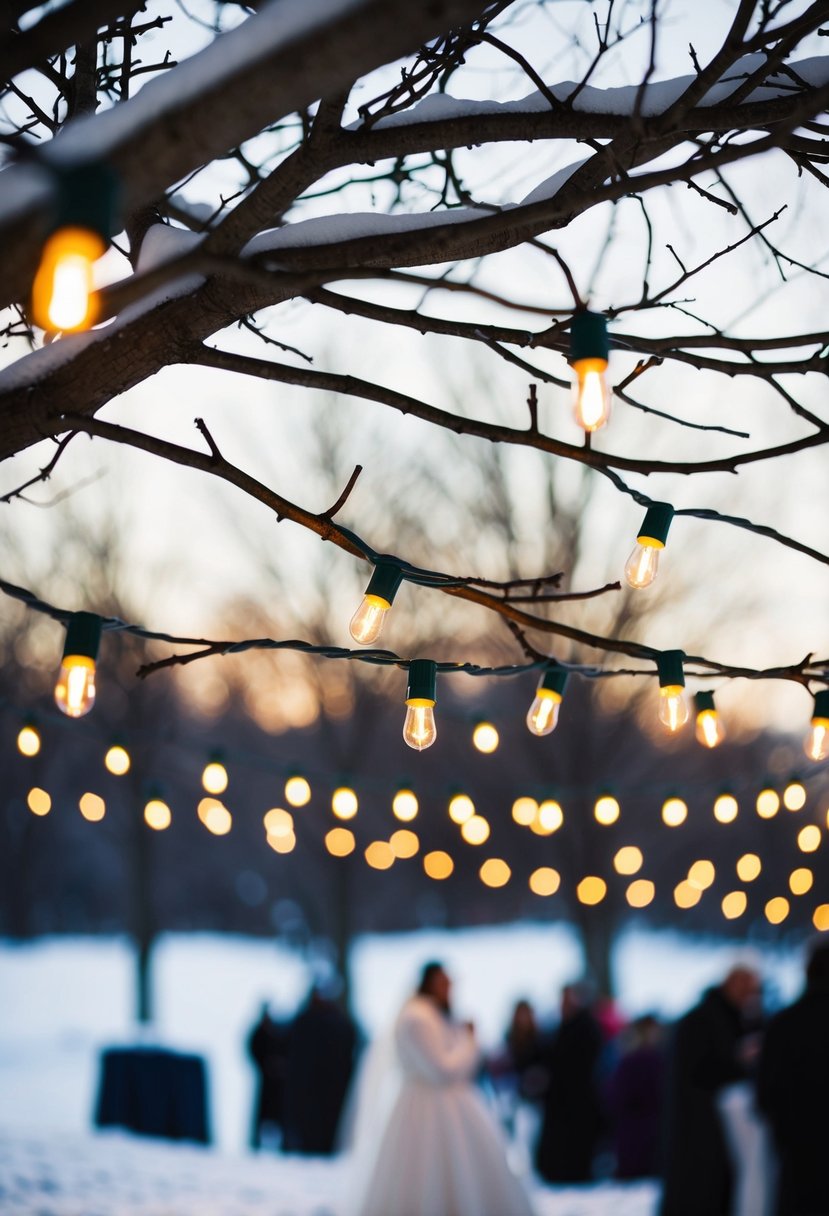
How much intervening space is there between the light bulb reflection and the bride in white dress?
536cm

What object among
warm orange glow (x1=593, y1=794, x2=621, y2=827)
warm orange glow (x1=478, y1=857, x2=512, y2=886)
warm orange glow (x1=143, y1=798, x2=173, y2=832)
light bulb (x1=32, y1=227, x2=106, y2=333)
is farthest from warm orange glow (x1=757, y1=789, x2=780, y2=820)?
light bulb (x1=32, y1=227, x2=106, y2=333)

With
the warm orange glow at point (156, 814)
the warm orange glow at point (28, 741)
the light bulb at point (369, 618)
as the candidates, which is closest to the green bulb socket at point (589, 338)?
the light bulb at point (369, 618)

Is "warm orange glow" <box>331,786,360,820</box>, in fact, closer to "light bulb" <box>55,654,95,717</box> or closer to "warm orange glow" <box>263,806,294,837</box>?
"warm orange glow" <box>263,806,294,837</box>

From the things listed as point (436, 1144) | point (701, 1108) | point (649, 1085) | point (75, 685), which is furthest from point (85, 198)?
point (649, 1085)

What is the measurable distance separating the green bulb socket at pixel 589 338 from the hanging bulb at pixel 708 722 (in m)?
2.04

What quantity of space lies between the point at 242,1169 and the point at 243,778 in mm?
20744

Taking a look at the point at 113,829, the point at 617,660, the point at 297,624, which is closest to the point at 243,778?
the point at 113,829

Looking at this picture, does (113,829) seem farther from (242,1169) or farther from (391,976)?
(242,1169)

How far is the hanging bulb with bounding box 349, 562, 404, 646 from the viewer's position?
310cm

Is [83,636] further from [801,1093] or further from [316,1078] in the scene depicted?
[316,1078]

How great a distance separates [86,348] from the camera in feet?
9.47

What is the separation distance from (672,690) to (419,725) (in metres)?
0.80

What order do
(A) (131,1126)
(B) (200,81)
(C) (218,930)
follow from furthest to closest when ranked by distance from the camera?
(C) (218,930) < (A) (131,1126) < (B) (200,81)

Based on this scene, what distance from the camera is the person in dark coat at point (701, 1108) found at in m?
6.10
